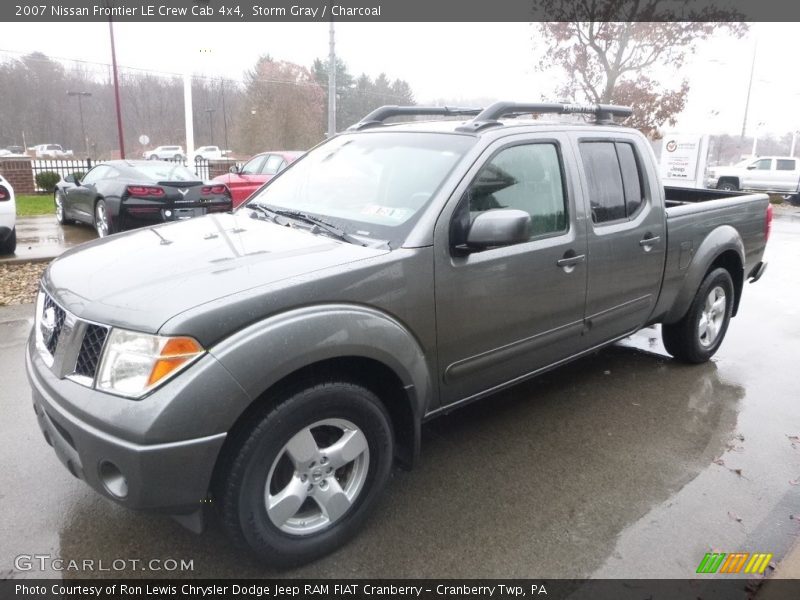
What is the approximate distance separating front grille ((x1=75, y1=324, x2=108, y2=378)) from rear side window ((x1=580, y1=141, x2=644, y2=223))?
2787 millimetres

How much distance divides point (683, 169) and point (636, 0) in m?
5.74

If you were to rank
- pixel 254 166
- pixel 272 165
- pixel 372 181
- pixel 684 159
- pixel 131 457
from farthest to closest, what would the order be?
1. pixel 684 159
2. pixel 254 166
3. pixel 272 165
4. pixel 372 181
5. pixel 131 457

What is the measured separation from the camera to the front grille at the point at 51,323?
2479mm

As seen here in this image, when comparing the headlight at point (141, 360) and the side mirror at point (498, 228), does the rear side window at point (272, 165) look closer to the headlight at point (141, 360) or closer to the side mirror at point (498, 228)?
the side mirror at point (498, 228)

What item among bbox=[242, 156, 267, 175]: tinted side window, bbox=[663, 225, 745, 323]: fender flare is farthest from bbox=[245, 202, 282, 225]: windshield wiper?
bbox=[242, 156, 267, 175]: tinted side window

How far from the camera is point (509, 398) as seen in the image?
434cm

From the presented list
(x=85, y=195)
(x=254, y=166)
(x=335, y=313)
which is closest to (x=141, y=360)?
(x=335, y=313)

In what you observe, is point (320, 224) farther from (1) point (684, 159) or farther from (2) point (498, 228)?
(1) point (684, 159)

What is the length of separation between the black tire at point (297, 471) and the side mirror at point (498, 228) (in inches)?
34.5

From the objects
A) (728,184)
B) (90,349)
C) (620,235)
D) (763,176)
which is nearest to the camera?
(90,349)

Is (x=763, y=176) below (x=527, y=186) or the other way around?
A: below

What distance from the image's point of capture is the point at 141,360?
211 centimetres

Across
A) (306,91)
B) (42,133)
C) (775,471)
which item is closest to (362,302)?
(775,471)

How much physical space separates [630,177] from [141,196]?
8078 mm
